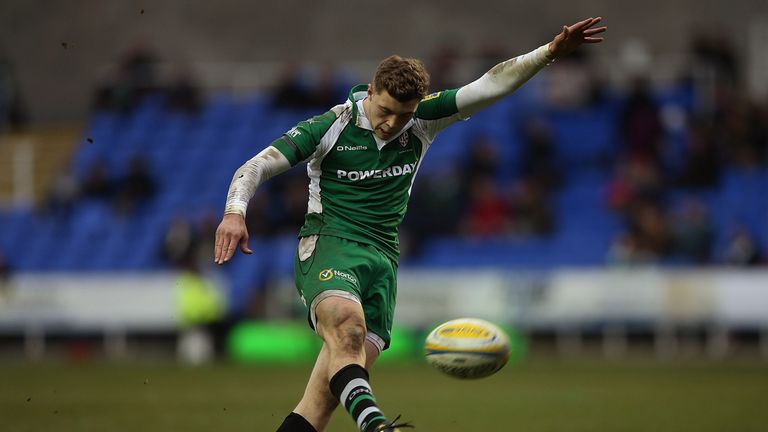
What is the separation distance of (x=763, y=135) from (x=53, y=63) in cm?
1552

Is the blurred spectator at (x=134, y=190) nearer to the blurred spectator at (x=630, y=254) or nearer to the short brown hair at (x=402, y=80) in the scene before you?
the blurred spectator at (x=630, y=254)

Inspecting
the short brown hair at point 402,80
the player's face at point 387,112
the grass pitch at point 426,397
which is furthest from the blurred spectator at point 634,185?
the short brown hair at point 402,80

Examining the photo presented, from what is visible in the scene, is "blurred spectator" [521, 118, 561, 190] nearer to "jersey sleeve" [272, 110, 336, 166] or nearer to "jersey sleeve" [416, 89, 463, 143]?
"jersey sleeve" [416, 89, 463, 143]

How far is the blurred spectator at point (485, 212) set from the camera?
2219 centimetres

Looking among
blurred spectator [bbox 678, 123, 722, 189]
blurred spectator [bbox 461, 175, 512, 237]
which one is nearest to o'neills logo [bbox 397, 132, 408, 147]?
blurred spectator [bbox 461, 175, 512, 237]

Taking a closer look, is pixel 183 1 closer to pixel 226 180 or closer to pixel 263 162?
pixel 226 180

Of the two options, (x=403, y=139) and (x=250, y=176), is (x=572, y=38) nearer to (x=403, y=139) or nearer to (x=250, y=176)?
(x=403, y=139)

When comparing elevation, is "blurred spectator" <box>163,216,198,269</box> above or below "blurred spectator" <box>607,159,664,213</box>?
below

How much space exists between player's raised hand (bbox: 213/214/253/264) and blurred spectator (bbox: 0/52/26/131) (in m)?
23.0

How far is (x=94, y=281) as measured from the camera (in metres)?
21.3

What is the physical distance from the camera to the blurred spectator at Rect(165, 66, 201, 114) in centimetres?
2639

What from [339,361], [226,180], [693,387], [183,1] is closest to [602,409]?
[693,387]

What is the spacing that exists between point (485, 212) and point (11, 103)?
39.5 ft

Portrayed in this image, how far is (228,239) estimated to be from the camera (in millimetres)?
6078
